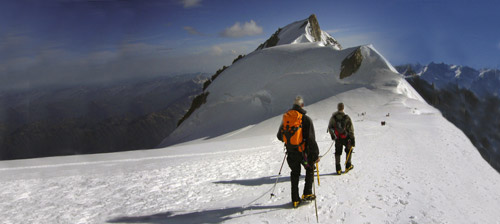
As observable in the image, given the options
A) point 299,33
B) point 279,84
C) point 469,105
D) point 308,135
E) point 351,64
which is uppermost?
point 299,33

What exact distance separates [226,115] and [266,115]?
7.11 m

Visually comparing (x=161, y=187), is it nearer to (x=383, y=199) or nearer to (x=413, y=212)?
(x=383, y=199)

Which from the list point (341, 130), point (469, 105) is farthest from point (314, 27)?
point (341, 130)

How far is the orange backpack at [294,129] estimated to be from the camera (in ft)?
20.3

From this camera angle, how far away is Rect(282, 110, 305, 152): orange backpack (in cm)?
620

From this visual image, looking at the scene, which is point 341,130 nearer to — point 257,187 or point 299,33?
point 257,187

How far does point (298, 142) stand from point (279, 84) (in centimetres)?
3636

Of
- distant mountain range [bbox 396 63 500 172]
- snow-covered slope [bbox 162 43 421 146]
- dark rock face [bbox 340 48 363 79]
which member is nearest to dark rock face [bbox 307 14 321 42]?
distant mountain range [bbox 396 63 500 172]

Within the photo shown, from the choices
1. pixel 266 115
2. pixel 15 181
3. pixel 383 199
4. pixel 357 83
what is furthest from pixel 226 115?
pixel 383 199

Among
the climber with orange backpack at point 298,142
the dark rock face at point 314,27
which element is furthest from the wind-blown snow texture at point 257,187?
the dark rock face at point 314,27

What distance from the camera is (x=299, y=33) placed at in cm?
6425

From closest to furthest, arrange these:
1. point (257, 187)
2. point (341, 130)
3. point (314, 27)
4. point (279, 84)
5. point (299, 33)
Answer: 1. point (257, 187)
2. point (341, 130)
3. point (279, 84)
4. point (299, 33)
5. point (314, 27)

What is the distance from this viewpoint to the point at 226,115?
42.2 m

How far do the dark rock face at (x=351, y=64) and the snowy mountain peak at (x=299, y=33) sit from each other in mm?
18689
